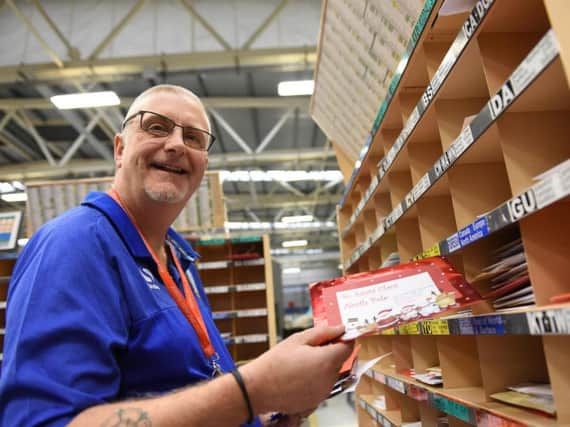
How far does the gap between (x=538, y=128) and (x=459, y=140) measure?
236 mm

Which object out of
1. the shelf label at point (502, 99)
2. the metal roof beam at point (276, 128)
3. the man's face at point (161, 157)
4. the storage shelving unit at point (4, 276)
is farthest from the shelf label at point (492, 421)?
the metal roof beam at point (276, 128)

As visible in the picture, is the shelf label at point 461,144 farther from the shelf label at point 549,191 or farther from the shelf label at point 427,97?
the shelf label at point 549,191

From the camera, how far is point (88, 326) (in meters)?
0.99

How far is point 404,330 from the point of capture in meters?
2.20

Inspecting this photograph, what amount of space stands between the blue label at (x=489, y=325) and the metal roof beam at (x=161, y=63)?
19.3 feet

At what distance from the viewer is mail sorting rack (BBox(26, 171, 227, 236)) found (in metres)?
5.41

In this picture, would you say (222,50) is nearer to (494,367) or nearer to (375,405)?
(375,405)

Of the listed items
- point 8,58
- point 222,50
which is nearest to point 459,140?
point 222,50

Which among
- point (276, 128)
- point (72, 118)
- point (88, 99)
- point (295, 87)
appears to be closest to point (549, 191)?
point (295, 87)

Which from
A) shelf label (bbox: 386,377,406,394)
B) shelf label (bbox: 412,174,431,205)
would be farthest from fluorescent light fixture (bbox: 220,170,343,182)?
shelf label (bbox: 412,174,431,205)

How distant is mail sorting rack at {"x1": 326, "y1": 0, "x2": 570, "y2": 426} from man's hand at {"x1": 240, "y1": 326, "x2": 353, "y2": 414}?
1.66 feet

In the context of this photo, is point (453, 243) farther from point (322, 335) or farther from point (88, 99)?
point (88, 99)

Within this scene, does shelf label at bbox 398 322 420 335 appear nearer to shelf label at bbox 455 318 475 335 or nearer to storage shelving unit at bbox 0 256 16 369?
shelf label at bbox 455 318 475 335

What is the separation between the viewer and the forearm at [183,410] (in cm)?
92
